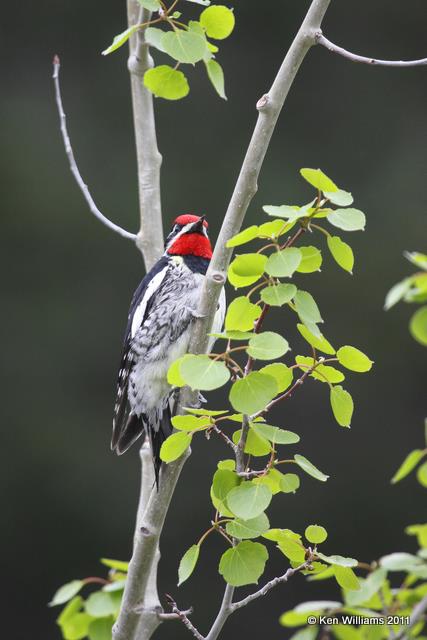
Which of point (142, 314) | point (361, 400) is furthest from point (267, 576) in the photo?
point (142, 314)

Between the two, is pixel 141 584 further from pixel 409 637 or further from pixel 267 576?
pixel 267 576

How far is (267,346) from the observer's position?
124 cm

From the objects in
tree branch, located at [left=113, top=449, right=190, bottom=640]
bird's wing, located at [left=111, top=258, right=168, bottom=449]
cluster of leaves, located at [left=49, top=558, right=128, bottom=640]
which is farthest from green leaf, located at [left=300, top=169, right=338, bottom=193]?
bird's wing, located at [left=111, top=258, right=168, bottom=449]

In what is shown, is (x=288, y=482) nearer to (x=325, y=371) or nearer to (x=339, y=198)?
(x=325, y=371)

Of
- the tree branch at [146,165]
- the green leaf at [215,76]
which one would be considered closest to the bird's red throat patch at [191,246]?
the tree branch at [146,165]

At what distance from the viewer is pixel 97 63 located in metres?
6.11

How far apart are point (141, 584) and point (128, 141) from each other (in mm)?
4270

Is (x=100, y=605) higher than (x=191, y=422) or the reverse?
the reverse

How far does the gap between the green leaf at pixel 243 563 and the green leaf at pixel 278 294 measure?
32cm

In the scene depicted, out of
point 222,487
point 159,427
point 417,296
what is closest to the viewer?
point 417,296

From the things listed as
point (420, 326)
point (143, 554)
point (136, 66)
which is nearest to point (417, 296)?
point (420, 326)

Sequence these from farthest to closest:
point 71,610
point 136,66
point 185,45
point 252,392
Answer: point 136,66, point 71,610, point 185,45, point 252,392

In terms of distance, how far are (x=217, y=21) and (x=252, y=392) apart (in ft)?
Answer: 1.81

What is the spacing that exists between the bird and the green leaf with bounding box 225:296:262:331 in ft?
3.10
